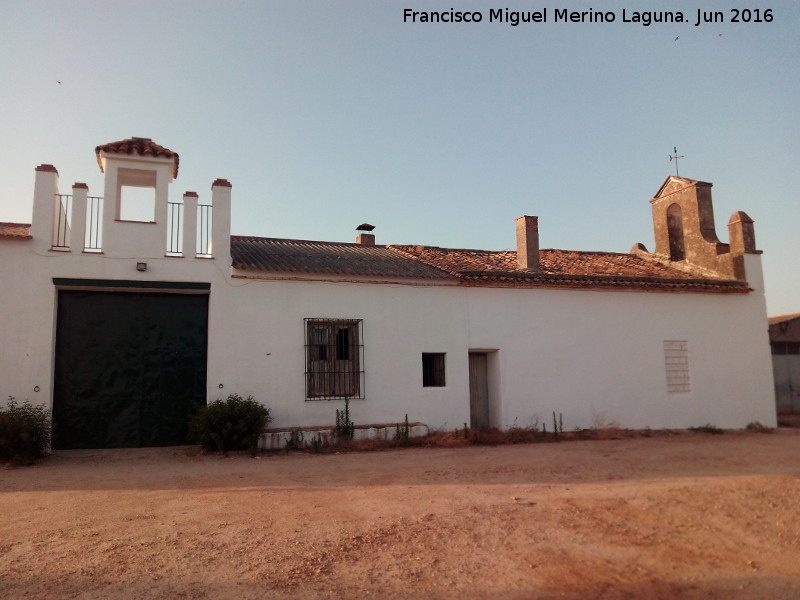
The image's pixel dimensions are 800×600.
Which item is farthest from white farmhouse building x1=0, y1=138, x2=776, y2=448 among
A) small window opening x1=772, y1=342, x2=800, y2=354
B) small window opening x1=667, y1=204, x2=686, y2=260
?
small window opening x1=772, y1=342, x2=800, y2=354

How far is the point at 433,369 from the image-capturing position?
13.3 metres

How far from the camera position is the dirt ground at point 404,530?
14.1 feet

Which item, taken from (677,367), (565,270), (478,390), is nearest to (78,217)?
(478,390)

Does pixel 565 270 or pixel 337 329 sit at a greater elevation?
pixel 565 270

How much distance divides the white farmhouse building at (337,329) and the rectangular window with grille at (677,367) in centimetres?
4

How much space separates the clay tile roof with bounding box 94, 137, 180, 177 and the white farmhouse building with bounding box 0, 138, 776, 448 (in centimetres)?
4

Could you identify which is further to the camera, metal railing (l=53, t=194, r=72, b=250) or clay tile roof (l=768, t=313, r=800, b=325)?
clay tile roof (l=768, t=313, r=800, b=325)

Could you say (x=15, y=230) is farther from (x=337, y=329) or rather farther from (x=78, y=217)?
(x=337, y=329)

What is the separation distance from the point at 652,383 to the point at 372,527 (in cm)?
1089

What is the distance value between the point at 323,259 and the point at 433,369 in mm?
3504

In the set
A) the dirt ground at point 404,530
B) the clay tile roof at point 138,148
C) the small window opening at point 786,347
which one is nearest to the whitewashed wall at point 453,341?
the clay tile roof at point 138,148

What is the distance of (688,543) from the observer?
5.30m

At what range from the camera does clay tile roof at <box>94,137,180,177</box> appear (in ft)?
36.7

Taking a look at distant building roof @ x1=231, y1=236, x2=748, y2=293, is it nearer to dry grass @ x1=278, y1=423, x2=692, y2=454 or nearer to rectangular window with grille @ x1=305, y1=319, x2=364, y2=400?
rectangular window with grille @ x1=305, y1=319, x2=364, y2=400
